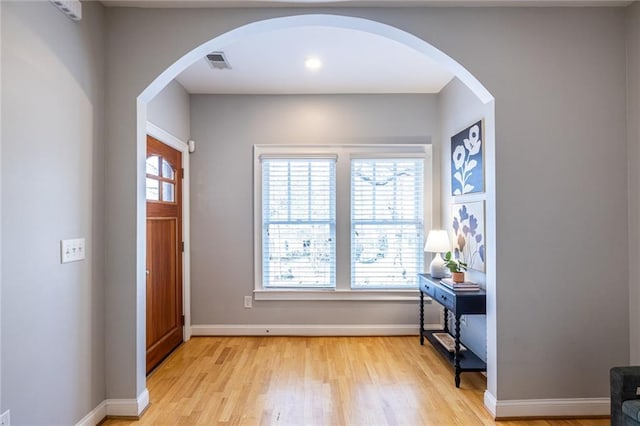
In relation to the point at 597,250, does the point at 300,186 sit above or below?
above

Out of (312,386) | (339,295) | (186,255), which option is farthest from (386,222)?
(186,255)

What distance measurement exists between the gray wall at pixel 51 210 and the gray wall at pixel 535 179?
0.42ft

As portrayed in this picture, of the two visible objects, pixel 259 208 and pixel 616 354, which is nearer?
pixel 616 354

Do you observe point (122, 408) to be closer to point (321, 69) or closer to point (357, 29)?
point (357, 29)

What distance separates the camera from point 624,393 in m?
1.77

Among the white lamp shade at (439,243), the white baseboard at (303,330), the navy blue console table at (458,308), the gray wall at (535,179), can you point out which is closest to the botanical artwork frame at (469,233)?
the white lamp shade at (439,243)

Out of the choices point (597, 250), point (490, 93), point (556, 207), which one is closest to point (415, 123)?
point (490, 93)

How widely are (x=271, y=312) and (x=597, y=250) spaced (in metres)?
2.98

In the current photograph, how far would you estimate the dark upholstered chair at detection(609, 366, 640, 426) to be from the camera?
172 cm

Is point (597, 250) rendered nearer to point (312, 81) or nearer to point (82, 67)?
point (312, 81)

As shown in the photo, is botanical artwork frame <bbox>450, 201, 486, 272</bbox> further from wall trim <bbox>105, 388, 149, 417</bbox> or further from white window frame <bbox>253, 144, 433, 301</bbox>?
wall trim <bbox>105, 388, 149, 417</bbox>

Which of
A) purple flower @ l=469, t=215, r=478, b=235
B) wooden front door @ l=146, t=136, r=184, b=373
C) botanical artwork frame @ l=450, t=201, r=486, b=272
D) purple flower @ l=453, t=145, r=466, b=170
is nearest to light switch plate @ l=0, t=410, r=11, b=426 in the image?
wooden front door @ l=146, t=136, r=184, b=373

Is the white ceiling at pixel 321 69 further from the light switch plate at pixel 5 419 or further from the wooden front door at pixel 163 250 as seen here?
the light switch plate at pixel 5 419

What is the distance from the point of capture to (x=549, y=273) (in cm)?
233
